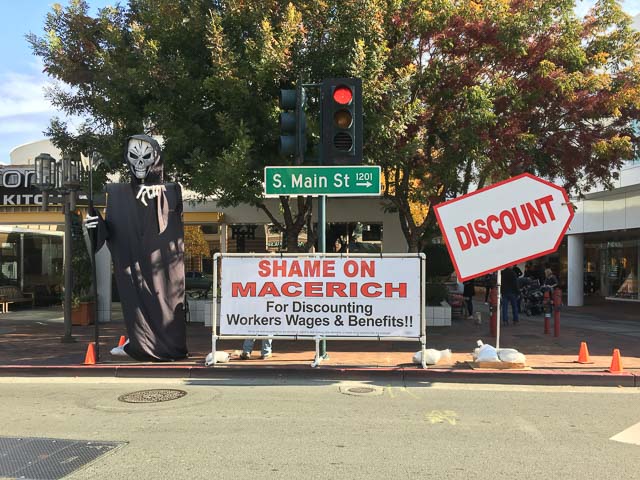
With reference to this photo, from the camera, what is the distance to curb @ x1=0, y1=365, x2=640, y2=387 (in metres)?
8.08

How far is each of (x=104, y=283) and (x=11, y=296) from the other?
5425mm

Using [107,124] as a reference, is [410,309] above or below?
below

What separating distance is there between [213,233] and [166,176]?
510cm

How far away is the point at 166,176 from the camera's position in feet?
40.9

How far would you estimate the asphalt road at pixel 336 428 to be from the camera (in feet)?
14.9

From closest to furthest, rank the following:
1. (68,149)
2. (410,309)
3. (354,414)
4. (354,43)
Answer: (354,414) < (410,309) < (354,43) < (68,149)

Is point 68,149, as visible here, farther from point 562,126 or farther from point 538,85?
point 562,126

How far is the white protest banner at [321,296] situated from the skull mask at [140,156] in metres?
2.03

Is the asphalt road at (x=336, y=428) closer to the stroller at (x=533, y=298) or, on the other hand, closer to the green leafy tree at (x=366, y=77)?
the green leafy tree at (x=366, y=77)

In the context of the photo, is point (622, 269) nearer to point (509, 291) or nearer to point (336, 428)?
point (509, 291)

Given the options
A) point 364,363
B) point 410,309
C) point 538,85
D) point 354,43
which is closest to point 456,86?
point 538,85

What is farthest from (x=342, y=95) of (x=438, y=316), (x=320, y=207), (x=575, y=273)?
(x=575, y=273)

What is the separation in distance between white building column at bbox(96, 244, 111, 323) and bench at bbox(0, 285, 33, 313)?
490cm

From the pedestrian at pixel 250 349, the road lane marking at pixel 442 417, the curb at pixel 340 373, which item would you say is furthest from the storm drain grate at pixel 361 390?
the pedestrian at pixel 250 349
